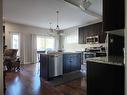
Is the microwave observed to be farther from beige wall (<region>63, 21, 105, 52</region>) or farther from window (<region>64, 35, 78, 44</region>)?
window (<region>64, 35, 78, 44</region>)

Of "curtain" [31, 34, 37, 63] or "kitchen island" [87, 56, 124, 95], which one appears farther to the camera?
"curtain" [31, 34, 37, 63]

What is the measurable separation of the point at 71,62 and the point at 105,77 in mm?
3112

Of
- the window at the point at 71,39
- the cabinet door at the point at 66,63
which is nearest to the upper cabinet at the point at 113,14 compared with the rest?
the cabinet door at the point at 66,63

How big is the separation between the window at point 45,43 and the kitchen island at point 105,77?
7.43 m

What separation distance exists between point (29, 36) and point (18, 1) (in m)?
4.28

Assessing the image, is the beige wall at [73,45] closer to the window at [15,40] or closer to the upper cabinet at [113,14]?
the window at [15,40]

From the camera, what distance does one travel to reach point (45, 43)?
29.8 feet

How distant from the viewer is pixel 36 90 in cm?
291

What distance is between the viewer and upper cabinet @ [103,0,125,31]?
1421 millimetres

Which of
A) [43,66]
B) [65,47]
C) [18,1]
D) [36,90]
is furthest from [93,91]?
[65,47]

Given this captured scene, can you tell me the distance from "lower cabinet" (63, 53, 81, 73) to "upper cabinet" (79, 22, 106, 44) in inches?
79.0

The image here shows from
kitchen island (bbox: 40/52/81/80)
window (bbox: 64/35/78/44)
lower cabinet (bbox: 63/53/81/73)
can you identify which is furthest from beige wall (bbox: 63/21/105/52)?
kitchen island (bbox: 40/52/81/80)

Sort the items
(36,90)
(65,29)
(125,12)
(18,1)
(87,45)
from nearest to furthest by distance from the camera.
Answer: (125,12)
(36,90)
(18,1)
(87,45)
(65,29)

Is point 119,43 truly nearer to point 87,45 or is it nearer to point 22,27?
point 87,45
